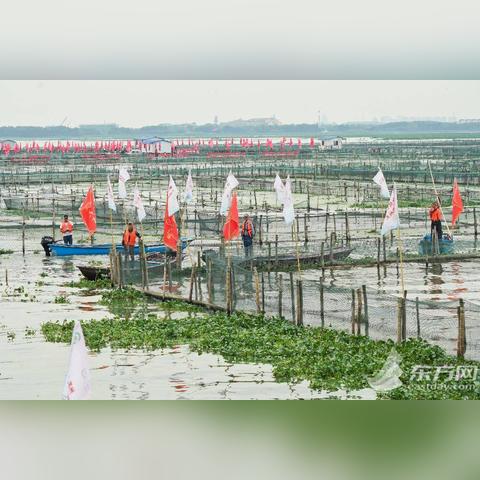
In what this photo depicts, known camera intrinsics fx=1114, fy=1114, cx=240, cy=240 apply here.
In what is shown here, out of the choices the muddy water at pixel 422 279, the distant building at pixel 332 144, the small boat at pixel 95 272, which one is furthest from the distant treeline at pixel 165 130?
the distant building at pixel 332 144

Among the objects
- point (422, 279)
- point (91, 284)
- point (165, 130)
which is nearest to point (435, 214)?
point (422, 279)

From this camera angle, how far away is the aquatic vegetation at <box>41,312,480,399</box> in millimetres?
8172

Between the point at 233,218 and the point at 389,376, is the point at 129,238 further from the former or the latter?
the point at 389,376

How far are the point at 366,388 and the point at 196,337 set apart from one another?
276 centimetres

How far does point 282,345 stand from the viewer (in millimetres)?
9531

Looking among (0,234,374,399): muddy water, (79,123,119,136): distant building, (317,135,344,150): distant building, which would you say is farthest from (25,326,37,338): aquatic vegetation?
(317,135,344,150): distant building

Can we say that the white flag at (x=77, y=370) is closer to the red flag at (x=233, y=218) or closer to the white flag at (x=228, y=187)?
the white flag at (x=228, y=187)

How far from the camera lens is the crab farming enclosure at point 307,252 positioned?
1061cm

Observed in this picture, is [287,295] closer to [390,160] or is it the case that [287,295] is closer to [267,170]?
[267,170]

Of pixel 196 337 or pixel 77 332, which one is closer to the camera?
pixel 77 332

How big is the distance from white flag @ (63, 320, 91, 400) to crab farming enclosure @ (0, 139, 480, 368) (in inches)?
150

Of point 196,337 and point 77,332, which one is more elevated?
point 77,332

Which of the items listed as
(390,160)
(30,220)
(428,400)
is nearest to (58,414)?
(428,400)

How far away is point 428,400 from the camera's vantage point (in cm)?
675
